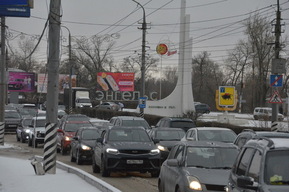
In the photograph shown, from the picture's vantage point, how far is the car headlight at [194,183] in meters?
10.4

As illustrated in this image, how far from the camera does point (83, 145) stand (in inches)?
893

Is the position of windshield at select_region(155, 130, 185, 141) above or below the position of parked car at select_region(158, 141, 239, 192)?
below

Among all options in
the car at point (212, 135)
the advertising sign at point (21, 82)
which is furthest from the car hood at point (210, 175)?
the advertising sign at point (21, 82)

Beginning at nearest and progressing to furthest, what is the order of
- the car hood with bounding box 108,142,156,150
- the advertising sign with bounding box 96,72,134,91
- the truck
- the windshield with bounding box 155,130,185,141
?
the car hood with bounding box 108,142,156,150
the windshield with bounding box 155,130,185,141
the truck
the advertising sign with bounding box 96,72,134,91

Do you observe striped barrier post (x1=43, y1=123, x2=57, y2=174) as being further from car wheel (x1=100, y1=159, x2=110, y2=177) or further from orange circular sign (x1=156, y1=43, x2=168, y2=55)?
orange circular sign (x1=156, y1=43, x2=168, y2=55)

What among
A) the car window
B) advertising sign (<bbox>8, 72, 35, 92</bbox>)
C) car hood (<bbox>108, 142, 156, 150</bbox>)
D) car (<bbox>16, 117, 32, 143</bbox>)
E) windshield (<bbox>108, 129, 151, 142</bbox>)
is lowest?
car (<bbox>16, 117, 32, 143</bbox>)

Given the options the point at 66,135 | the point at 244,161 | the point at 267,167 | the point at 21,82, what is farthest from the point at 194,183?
the point at 21,82

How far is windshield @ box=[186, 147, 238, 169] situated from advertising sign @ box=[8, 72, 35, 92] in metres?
88.4

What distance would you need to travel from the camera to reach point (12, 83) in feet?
320

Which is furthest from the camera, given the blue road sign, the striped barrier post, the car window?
the blue road sign

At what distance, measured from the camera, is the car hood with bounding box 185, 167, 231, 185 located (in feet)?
34.9

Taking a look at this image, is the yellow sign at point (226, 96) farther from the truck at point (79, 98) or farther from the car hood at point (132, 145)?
the truck at point (79, 98)

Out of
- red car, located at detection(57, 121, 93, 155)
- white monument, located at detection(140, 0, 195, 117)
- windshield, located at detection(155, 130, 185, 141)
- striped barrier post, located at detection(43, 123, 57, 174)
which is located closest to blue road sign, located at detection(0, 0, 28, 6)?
red car, located at detection(57, 121, 93, 155)

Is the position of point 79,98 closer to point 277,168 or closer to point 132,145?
point 132,145
